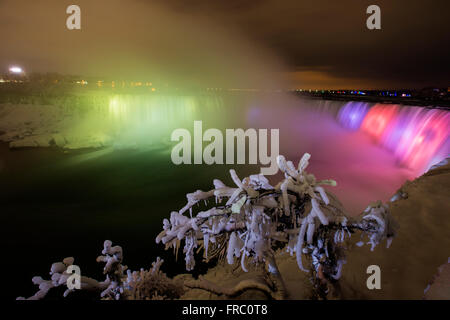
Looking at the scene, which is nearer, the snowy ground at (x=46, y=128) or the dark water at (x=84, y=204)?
the dark water at (x=84, y=204)

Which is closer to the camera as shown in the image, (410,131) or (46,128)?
(410,131)

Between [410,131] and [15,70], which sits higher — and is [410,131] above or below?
below

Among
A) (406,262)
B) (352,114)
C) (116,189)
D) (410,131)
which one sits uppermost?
(352,114)

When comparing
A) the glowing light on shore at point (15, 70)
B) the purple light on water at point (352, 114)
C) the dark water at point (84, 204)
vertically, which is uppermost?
the glowing light on shore at point (15, 70)

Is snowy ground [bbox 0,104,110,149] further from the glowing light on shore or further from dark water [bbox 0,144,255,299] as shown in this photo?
the glowing light on shore

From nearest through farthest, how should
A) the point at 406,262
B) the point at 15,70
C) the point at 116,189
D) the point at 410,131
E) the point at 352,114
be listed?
the point at 406,262 → the point at 410,131 → the point at 116,189 → the point at 352,114 → the point at 15,70

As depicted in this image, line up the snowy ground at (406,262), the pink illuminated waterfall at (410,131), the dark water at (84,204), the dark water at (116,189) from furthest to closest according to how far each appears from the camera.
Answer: the pink illuminated waterfall at (410,131)
the dark water at (116,189)
the dark water at (84,204)
the snowy ground at (406,262)

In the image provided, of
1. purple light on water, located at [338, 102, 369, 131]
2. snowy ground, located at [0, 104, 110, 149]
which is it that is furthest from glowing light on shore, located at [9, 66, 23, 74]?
purple light on water, located at [338, 102, 369, 131]

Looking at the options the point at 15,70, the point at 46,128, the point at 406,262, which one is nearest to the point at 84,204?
the point at 406,262

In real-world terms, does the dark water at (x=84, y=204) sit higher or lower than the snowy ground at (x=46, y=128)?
lower

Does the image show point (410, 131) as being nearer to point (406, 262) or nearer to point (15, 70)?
point (406, 262)

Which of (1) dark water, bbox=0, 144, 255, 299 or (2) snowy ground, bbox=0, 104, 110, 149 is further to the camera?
(2) snowy ground, bbox=0, 104, 110, 149

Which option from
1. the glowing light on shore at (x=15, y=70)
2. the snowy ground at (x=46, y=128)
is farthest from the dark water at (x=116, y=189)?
the glowing light on shore at (x=15, y=70)

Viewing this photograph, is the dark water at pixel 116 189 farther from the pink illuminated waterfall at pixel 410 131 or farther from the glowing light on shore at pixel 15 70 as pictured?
the glowing light on shore at pixel 15 70
